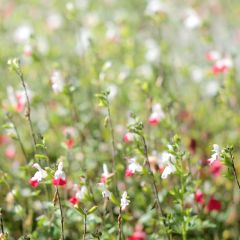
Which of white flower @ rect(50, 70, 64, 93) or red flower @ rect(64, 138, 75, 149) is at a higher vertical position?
white flower @ rect(50, 70, 64, 93)

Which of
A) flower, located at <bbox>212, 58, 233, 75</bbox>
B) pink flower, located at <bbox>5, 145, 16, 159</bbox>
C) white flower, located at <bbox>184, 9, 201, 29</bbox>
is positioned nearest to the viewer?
flower, located at <bbox>212, 58, 233, 75</bbox>

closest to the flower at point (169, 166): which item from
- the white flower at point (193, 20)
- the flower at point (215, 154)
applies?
the flower at point (215, 154)

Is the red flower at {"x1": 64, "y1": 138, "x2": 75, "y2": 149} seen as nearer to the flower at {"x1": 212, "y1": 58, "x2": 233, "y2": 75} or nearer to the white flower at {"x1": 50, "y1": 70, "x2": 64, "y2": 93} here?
the white flower at {"x1": 50, "y1": 70, "x2": 64, "y2": 93}

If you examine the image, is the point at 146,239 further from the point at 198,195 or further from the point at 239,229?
the point at 239,229

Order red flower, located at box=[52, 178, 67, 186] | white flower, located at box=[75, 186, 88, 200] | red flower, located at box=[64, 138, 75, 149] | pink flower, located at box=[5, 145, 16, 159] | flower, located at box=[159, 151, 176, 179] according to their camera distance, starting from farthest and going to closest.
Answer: pink flower, located at box=[5, 145, 16, 159] < red flower, located at box=[64, 138, 75, 149] < white flower, located at box=[75, 186, 88, 200] < flower, located at box=[159, 151, 176, 179] < red flower, located at box=[52, 178, 67, 186]

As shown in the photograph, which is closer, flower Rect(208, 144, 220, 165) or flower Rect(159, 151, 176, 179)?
flower Rect(208, 144, 220, 165)

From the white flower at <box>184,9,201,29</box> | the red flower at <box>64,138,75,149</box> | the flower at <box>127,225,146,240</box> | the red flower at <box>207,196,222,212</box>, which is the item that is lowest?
the flower at <box>127,225,146,240</box>

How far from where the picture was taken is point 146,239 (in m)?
3.16

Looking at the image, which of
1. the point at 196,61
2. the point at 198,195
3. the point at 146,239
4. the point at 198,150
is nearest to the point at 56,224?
the point at 146,239

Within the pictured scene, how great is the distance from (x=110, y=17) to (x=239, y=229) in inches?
141

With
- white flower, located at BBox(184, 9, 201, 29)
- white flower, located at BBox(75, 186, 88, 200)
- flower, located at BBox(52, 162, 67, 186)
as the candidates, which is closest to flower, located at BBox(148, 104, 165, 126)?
white flower, located at BBox(75, 186, 88, 200)

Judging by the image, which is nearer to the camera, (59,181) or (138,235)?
(59,181)

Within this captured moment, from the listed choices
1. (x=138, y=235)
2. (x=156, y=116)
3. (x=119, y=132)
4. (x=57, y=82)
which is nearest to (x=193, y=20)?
(x=119, y=132)

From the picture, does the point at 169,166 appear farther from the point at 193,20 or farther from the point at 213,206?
the point at 193,20
